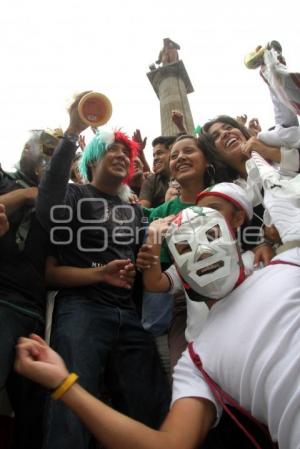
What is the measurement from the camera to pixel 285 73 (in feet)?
6.45

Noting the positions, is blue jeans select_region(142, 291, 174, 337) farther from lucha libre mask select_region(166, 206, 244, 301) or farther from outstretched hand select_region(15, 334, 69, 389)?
outstretched hand select_region(15, 334, 69, 389)

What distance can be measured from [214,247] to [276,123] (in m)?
1.06

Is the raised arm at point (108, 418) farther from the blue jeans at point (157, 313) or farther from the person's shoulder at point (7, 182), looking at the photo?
the person's shoulder at point (7, 182)

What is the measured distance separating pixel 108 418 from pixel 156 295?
1.26 meters

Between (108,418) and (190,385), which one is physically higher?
(108,418)

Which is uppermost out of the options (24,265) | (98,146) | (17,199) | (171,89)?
(171,89)

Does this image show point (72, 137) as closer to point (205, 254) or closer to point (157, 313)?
point (205, 254)

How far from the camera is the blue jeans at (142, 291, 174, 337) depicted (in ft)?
7.47

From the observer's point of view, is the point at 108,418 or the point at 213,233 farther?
the point at 213,233

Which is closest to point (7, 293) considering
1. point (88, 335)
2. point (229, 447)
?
point (88, 335)

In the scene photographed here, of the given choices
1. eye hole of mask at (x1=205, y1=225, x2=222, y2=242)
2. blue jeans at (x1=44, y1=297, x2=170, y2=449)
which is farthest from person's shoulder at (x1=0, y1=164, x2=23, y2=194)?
eye hole of mask at (x1=205, y1=225, x2=222, y2=242)

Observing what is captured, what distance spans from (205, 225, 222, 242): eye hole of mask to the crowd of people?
0.01m

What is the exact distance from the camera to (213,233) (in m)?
1.63

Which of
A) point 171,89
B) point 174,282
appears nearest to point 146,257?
point 174,282
